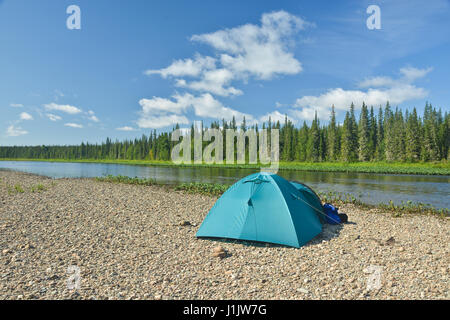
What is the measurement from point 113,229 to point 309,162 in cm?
7189

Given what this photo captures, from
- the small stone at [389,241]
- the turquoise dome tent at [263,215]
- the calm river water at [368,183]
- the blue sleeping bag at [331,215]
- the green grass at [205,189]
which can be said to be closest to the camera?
the turquoise dome tent at [263,215]

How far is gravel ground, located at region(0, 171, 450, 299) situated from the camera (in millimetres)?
4898

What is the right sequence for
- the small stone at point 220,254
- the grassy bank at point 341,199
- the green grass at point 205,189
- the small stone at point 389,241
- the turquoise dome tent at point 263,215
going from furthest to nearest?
the green grass at point 205,189 < the grassy bank at point 341,199 < the small stone at point 389,241 < the turquoise dome tent at point 263,215 < the small stone at point 220,254

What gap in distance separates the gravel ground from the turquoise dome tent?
305 millimetres

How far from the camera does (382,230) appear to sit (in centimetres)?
938

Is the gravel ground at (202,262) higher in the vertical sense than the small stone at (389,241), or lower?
lower

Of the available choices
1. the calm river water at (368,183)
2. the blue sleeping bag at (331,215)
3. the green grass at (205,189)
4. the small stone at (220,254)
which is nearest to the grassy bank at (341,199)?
the green grass at (205,189)

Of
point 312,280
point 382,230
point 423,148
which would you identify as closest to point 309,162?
point 423,148

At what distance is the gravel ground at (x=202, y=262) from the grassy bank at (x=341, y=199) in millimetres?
2736

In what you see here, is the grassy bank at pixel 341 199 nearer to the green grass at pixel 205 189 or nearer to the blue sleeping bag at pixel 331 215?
the green grass at pixel 205 189

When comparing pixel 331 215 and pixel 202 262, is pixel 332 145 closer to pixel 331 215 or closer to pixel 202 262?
pixel 331 215

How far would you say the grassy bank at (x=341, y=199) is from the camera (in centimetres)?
1324

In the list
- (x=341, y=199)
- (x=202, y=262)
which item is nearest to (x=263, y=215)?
(x=202, y=262)

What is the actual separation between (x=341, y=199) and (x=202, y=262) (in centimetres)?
1327
